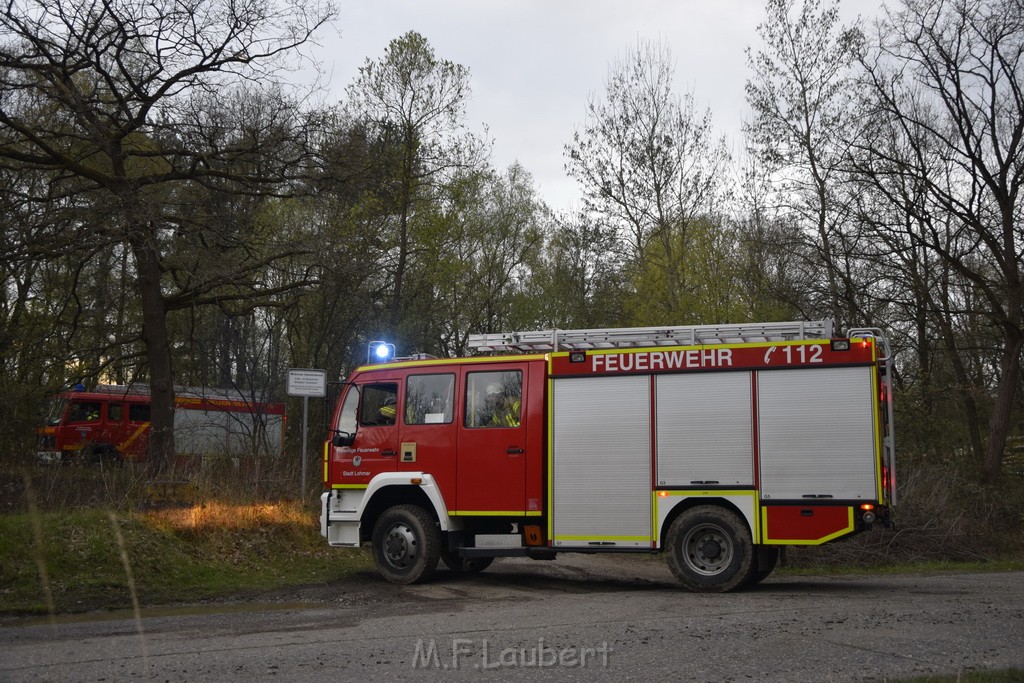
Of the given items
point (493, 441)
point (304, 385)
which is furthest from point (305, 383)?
point (493, 441)

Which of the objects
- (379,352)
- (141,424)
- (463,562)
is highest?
(379,352)

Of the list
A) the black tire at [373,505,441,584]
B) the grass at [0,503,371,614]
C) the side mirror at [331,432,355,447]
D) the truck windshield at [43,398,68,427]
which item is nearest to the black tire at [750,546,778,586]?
the black tire at [373,505,441,584]

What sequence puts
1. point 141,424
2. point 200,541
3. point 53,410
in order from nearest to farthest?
point 200,541 → point 53,410 → point 141,424

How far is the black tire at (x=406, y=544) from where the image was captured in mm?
12250

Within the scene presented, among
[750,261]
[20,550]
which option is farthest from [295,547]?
[750,261]

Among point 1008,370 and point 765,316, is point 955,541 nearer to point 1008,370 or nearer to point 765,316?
point 1008,370

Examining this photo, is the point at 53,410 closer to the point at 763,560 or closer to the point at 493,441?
the point at 493,441

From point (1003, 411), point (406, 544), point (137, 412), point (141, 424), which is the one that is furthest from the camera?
point (137, 412)

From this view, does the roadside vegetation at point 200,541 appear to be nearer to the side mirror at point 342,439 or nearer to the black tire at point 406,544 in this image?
the black tire at point 406,544

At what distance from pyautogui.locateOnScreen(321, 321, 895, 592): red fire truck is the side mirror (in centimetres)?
2

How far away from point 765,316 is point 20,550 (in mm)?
21186

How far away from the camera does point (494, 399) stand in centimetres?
1223

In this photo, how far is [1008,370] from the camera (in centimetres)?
2219

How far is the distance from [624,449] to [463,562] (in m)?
3.36
